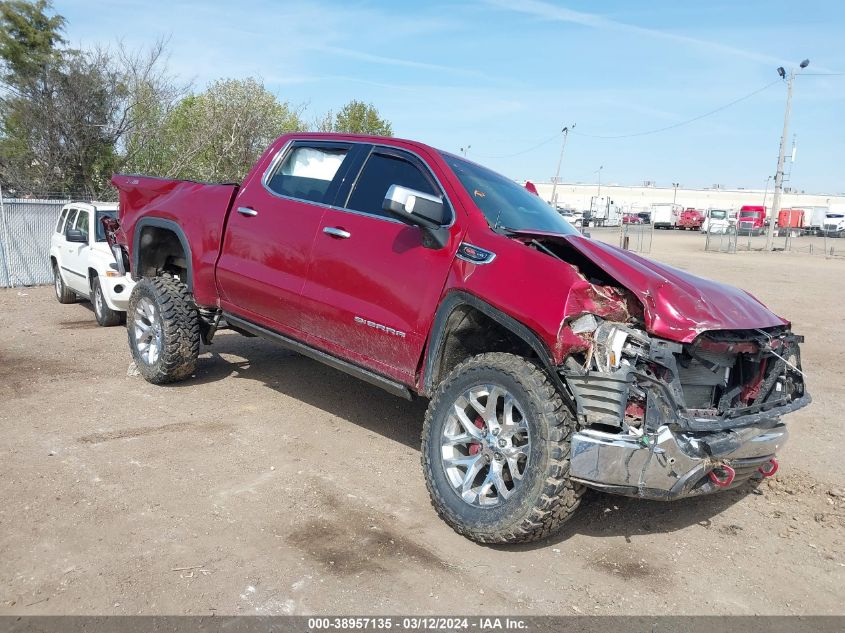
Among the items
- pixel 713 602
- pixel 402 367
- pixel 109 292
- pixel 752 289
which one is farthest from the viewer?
pixel 752 289

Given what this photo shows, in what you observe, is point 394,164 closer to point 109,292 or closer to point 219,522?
point 219,522

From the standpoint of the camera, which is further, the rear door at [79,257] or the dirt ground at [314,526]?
the rear door at [79,257]

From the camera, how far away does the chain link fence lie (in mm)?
13508

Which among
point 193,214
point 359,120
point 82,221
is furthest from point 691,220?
point 193,214

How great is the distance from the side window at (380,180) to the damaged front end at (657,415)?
159cm

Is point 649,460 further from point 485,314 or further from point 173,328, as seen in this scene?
point 173,328

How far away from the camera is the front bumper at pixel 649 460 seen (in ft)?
10.8

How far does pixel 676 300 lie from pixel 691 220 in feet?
216

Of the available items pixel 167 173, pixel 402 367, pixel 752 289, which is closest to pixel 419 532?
pixel 402 367

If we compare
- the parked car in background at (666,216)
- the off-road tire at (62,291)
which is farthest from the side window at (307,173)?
the parked car in background at (666,216)

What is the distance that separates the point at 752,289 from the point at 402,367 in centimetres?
1327

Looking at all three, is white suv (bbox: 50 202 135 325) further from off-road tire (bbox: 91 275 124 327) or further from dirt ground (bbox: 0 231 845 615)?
dirt ground (bbox: 0 231 845 615)

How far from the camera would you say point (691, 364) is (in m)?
3.65

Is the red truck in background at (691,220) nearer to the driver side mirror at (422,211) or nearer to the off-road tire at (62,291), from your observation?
the off-road tire at (62,291)
